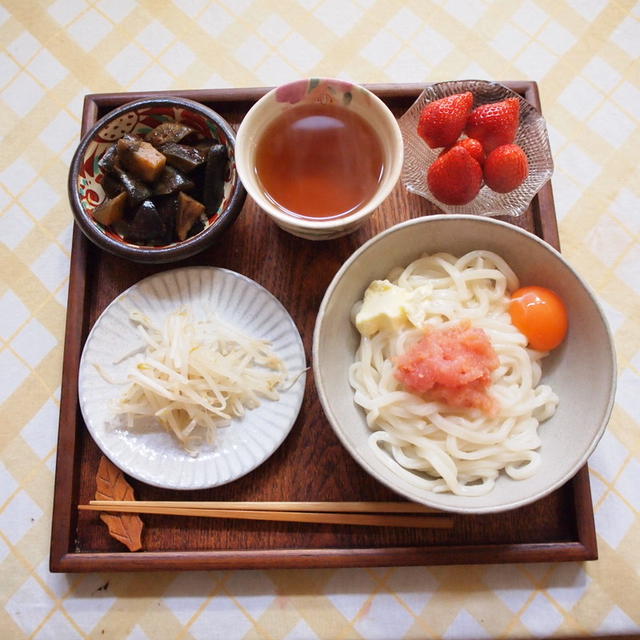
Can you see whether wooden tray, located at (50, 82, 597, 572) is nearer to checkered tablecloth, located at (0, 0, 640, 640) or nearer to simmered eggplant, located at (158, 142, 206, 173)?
checkered tablecloth, located at (0, 0, 640, 640)

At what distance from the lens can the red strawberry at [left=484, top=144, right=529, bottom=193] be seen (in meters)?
1.86

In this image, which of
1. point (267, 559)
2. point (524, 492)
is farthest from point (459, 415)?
point (267, 559)

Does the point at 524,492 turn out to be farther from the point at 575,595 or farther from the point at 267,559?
the point at 267,559

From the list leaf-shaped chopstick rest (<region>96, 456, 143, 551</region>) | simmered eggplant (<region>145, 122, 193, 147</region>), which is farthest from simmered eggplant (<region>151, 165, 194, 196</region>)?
leaf-shaped chopstick rest (<region>96, 456, 143, 551</region>)

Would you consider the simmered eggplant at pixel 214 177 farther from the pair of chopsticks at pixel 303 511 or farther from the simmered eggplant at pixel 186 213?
the pair of chopsticks at pixel 303 511

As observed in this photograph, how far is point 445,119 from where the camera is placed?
1884 millimetres

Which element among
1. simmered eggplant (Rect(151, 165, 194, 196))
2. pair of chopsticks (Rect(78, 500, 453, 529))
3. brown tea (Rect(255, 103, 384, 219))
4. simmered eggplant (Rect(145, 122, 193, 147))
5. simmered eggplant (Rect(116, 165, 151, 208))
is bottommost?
pair of chopsticks (Rect(78, 500, 453, 529))

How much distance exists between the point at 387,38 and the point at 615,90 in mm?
926

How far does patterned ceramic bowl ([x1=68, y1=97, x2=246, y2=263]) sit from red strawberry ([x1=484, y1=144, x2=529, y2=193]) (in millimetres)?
800

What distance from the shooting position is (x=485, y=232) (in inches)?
70.4

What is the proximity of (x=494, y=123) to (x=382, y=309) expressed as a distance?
28.6 inches

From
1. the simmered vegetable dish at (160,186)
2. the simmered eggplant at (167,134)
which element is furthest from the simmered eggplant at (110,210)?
the simmered eggplant at (167,134)

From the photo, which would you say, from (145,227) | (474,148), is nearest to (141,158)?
(145,227)

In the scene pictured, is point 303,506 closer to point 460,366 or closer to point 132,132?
point 460,366
